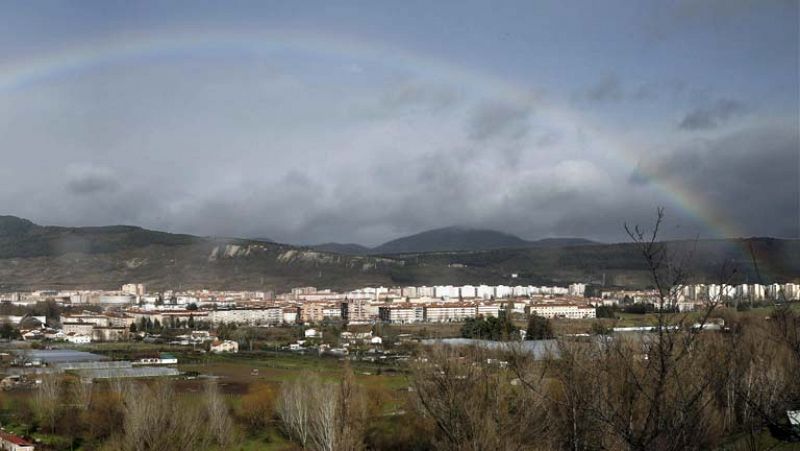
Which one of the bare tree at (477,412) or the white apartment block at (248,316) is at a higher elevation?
the bare tree at (477,412)

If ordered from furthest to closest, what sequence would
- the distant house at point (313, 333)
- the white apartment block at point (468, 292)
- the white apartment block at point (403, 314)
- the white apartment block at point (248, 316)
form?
the white apartment block at point (468, 292) → the white apartment block at point (403, 314) → the white apartment block at point (248, 316) → the distant house at point (313, 333)

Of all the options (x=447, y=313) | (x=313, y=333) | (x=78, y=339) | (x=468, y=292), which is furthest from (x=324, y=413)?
(x=468, y=292)

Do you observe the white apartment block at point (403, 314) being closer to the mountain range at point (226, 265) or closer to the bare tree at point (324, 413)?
the mountain range at point (226, 265)

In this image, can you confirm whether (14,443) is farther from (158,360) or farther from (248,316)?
(248,316)

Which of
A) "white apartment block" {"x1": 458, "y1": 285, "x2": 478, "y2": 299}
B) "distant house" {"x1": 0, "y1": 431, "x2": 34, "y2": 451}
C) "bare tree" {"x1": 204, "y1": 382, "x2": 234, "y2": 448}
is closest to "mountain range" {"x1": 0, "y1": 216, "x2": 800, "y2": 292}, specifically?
"white apartment block" {"x1": 458, "y1": 285, "x2": 478, "y2": 299}

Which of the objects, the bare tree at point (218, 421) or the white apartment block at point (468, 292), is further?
the white apartment block at point (468, 292)

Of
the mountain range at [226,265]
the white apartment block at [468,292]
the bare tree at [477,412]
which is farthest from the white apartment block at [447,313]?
the bare tree at [477,412]

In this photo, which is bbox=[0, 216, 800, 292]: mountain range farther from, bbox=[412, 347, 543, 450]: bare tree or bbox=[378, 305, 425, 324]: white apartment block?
bbox=[412, 347, 543, 450]: bare tree
